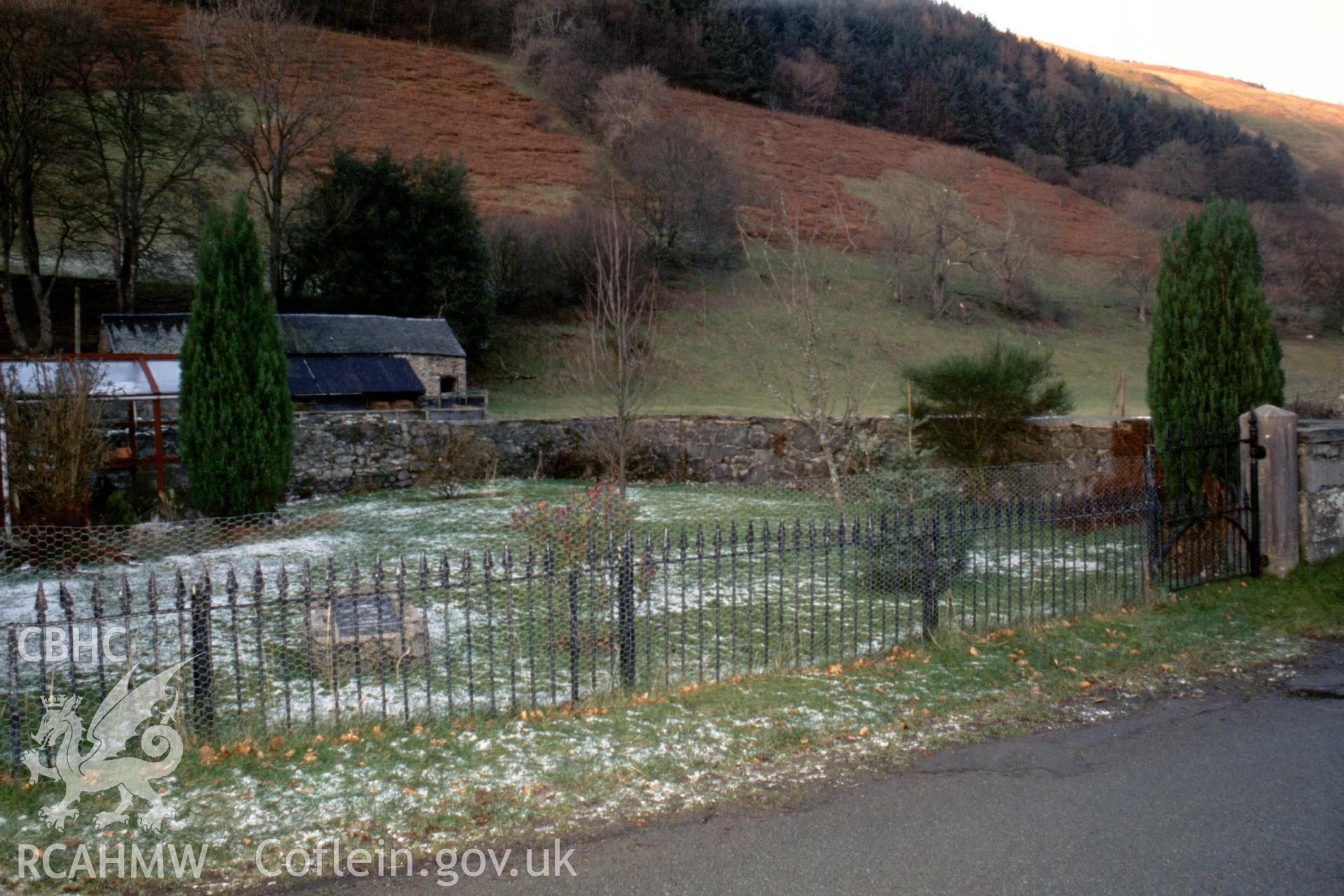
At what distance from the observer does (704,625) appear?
7984 millimetres

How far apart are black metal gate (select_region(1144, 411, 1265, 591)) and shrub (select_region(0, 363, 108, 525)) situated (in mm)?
11938

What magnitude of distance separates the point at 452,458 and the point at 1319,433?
44.9 feet

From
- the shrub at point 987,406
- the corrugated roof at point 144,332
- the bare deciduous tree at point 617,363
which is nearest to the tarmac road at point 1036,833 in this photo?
the bare deciduous tree at point 617,363

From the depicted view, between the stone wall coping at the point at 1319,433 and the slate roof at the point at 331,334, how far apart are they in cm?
2081

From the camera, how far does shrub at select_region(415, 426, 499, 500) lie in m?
17.6

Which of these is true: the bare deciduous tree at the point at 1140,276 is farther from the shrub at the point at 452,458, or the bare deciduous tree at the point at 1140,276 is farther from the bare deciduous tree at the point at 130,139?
the bare deciduous tree at the point at 130,139

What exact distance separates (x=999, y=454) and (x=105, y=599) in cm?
1228

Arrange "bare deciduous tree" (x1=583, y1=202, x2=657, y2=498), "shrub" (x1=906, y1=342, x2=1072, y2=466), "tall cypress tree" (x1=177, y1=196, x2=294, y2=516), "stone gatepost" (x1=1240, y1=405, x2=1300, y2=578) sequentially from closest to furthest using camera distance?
"stone gatepost" (x1=1240, y1=405, x2=1300, y2=578) → "tall cypress tree" (x1=177, y1=196, x2=294, y2=516) → "bare deciduous tree" (x1=583, y1=202, x2=657, y2=498) → "shrub" (x1=906, y1=342, x2=1072, y2=466)

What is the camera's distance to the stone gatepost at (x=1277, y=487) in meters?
8.40

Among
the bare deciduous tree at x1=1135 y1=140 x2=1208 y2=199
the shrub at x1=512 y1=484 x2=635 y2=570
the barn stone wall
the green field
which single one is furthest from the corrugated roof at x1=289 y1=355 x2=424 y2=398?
the bare deciduous tree at x1=1135 y1=140 x2=1208 y2=199

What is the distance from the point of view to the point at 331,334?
82.7 feet

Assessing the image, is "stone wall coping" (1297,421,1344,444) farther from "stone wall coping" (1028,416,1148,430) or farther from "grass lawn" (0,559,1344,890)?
"stone wall coping" (1028,416,1148,430)

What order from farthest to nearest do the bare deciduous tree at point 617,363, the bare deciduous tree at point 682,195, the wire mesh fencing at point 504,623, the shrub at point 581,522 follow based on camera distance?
the bare deciduous tree at point 682,195 < the bare deciduous tree at point 617,363 < the shrub at point 581,522 < the wire mesh fencing at point 504,623

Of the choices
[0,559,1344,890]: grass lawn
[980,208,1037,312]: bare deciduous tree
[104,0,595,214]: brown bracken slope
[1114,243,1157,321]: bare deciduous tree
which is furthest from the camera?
[104,0,595,214]: brown bracken slope
